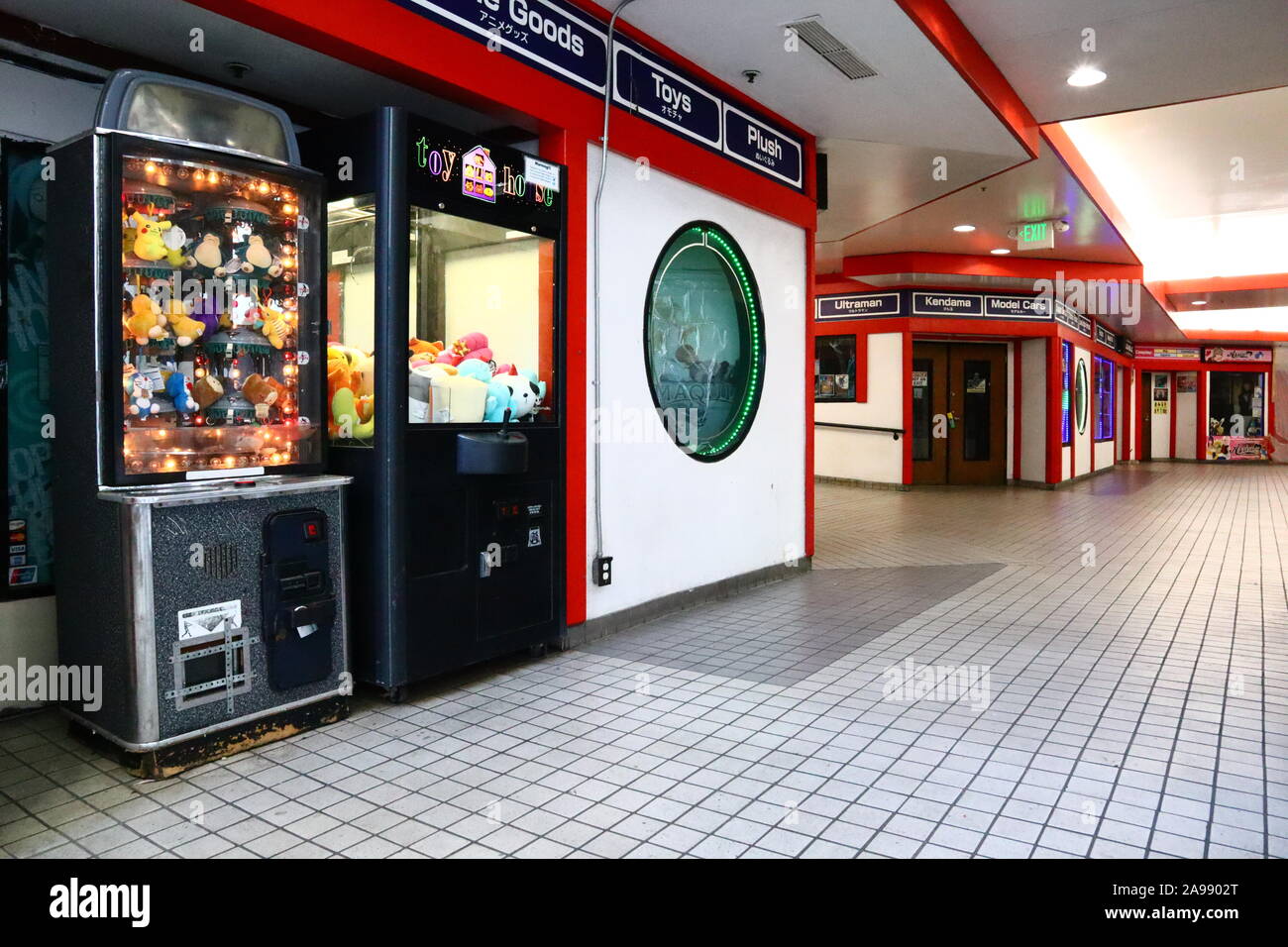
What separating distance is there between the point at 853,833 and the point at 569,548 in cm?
225

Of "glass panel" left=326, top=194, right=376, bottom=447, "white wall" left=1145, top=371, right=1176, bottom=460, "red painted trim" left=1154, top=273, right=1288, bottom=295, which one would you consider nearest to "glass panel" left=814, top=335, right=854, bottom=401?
"red painted trim" left=1154, top=273, right=1288, bottom=295

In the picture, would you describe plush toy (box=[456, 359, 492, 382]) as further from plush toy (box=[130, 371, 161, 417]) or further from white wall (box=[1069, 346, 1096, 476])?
white wall (box=[1069, 346, 1096, 476])

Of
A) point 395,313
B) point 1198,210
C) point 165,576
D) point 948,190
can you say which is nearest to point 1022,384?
point 1198,210

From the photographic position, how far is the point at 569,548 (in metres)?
4.38

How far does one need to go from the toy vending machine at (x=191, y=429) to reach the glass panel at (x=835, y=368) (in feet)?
37.0

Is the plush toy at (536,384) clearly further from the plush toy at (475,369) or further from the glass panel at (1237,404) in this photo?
the glass panel at (1237,404)

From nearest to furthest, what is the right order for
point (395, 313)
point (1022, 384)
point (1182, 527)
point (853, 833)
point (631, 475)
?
point (853, 833)
point (395, 313)
point (631, 475)
point (1182, 527)
point (1022, 384)

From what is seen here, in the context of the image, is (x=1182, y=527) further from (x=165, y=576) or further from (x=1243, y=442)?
(x=1243, y=442)

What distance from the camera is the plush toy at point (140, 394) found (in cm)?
291

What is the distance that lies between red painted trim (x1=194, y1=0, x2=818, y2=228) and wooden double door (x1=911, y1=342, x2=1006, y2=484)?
966cm

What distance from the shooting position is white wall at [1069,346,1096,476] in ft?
50.4

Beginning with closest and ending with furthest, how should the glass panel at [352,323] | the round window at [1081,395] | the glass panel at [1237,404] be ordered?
the glass panel at [352,323] → the round window at [1081,395] → the glass panel at [1237,404]

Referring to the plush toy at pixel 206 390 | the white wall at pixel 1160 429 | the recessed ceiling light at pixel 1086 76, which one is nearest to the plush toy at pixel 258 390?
the plush toy at pixel 206 390

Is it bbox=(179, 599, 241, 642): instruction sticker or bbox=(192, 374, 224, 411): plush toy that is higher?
bbox=(192, 374, 224, 411): plush toy
